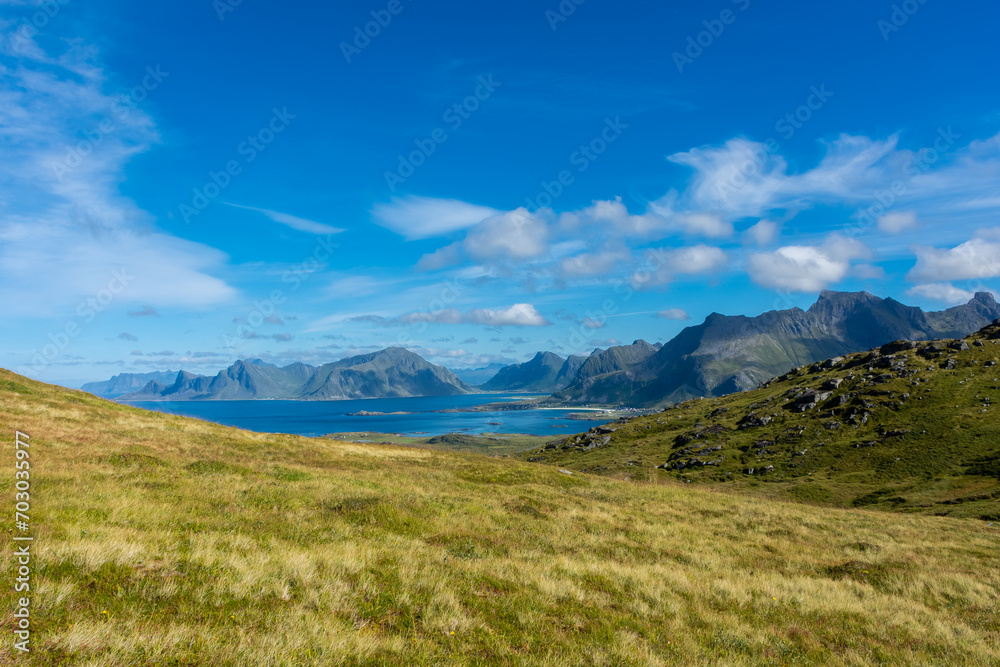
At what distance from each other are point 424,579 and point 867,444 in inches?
4477

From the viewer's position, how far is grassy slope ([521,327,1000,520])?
68.2m

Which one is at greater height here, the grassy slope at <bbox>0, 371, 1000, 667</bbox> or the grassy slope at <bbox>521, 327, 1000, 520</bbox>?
the grassy slope at <bbox>0, 371, 1000, 667</bbox>

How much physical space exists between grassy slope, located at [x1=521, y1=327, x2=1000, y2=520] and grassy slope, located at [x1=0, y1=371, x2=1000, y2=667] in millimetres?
51744

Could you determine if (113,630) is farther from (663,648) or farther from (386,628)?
(663,648)

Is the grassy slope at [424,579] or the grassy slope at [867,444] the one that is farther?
the grassy slope at [867,444]

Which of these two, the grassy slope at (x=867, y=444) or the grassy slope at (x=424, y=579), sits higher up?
the grassy slope at (x=424, y=579)

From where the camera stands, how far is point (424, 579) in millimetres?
10953

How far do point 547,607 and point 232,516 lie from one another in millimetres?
11037

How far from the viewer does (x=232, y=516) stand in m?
14.9

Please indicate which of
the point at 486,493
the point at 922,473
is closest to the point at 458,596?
the point at 486,493

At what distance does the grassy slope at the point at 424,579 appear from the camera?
7551 millimetres

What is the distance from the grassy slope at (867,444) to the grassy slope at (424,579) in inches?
2037

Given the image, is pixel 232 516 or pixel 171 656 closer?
pixel 171 656

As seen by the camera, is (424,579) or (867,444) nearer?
(424,579)
